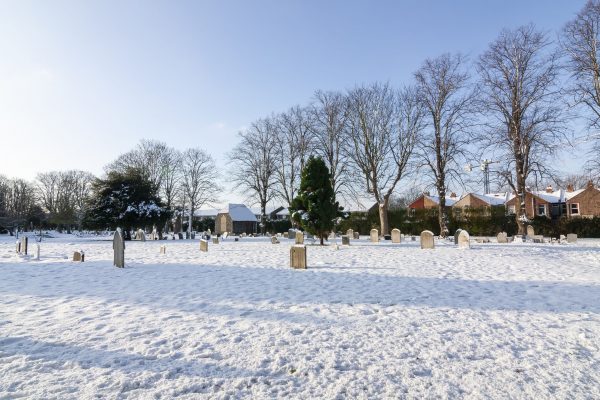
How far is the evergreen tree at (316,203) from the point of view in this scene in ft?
69.1

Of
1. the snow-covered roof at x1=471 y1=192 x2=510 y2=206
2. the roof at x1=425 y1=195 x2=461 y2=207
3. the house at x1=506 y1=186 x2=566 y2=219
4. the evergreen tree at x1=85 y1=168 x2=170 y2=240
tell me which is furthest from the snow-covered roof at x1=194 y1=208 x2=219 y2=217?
the house at x1=506 y1=186 x2=566 y2=219

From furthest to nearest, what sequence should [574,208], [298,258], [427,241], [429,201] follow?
[429,201] → [574,208] → [427,241] → [298,258]

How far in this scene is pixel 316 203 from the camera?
21.2 m

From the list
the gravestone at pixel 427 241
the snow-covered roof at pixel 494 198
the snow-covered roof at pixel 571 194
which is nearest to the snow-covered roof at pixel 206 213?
the snow-covered roof at pixel 494 198

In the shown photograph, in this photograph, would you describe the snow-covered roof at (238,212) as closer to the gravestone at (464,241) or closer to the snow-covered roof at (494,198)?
the snow-covered roof at (494,198)

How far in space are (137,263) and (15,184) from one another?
6626cm

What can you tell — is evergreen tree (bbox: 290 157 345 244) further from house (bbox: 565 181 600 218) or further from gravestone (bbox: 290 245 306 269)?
house (bbox: 565 181 600 218)

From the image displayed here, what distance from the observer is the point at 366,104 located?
96.0 feet

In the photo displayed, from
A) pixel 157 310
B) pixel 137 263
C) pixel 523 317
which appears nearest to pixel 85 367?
pixel 157 310

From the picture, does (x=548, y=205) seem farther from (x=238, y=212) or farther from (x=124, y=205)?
(x=124, y=205)

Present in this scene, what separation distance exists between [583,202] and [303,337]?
162ft

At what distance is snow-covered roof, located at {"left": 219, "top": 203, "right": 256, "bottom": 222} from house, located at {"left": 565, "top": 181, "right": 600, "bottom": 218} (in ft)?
141

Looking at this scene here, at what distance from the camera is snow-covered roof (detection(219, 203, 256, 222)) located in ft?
180

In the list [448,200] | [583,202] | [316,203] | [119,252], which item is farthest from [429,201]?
[119,252]
